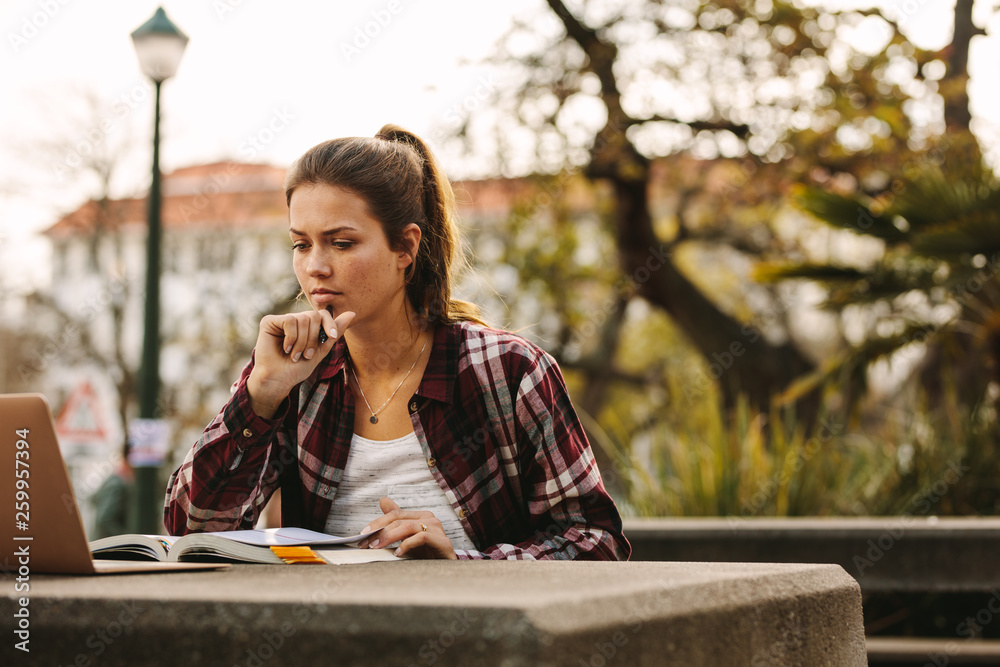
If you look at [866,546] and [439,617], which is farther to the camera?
[866,546]

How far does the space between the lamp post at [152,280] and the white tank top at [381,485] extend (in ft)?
17.7

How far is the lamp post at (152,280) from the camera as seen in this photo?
7191 millimetres

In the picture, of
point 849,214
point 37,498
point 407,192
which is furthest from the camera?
point 849,214

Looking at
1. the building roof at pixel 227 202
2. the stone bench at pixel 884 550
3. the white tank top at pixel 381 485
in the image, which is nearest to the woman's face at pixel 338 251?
the white tank top at pixel 381 485

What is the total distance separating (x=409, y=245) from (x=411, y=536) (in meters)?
0.81

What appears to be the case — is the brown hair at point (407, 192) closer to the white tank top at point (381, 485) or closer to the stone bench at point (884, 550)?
the white tank top at point (381, 485)

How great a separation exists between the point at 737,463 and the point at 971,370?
3882 millimetres

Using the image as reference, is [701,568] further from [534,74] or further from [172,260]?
[172,260]

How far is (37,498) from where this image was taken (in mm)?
1404

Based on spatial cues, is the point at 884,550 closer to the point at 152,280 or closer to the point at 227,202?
the point at 152,280

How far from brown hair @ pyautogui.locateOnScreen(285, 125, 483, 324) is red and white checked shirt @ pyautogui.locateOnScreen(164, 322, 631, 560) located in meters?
0.23

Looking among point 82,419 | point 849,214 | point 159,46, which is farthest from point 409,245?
point 82,419

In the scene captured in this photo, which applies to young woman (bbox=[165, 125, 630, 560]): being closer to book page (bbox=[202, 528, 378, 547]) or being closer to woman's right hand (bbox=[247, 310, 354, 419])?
woman's right hand (bbox=[247, 310, 354, 419])

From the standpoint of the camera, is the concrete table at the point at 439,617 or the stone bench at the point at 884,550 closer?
the concrete table at the point at 439,617
